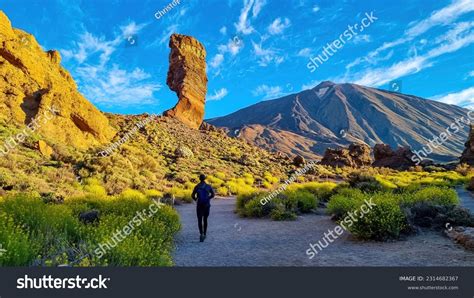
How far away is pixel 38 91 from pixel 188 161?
54.1ft

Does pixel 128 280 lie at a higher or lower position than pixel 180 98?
lower

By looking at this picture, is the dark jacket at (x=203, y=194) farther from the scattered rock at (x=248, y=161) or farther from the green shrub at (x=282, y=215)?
the scattered rock at (x=248, y=161)

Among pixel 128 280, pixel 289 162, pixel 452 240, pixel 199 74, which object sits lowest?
pixel 452 240

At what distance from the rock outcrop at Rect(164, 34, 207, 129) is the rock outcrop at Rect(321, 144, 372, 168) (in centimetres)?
2337

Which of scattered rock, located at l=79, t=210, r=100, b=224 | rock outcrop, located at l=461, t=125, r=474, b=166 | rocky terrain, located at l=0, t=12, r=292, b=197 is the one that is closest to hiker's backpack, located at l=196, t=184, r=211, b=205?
scattered rock, located at l=79, t=210, r=100, b=224

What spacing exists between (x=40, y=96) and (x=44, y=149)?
7.57m

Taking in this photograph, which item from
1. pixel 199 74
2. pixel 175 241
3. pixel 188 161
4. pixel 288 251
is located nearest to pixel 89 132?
pixel 188 161

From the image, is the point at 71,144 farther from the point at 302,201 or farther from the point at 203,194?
the point at 203,194

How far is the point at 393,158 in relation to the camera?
61.3 metres

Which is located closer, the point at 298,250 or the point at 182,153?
the point at 298,250

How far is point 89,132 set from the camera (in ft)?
113

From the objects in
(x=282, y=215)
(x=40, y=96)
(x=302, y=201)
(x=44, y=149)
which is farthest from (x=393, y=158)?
(x=44, y=149)

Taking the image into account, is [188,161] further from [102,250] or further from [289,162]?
[102,250]

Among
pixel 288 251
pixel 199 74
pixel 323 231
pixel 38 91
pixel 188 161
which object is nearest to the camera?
pixel 288 251
